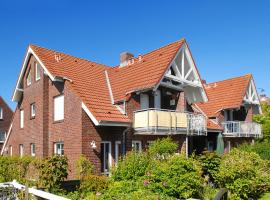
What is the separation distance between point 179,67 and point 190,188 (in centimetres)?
1297

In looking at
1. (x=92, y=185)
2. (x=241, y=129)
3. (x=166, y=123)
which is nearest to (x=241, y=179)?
(x=92, y=185)

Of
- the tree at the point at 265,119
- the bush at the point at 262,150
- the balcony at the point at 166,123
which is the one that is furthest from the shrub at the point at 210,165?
the tree at the point at 265,119

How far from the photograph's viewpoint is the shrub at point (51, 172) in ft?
46.4

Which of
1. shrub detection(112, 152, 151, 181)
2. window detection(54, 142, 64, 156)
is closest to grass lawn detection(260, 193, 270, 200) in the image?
shrub detection(112, 152, 151, 181)

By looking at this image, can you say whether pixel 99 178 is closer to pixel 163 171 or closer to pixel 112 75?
pixel 163 171

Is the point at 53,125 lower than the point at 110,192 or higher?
higher

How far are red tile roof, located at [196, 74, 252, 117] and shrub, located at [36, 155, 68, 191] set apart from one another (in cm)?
1755

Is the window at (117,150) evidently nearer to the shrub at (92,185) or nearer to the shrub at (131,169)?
the shrub at (92,185)

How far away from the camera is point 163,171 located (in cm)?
1252

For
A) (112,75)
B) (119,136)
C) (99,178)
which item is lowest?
(99,178)

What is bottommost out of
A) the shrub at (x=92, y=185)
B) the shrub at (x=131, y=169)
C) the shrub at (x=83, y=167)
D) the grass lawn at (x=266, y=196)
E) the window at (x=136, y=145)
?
the grass lawn at (x=266, y=196)

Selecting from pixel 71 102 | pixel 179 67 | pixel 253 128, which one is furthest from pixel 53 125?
pixel 253 128

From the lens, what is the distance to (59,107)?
2170cm

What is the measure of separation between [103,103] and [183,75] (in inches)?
269
